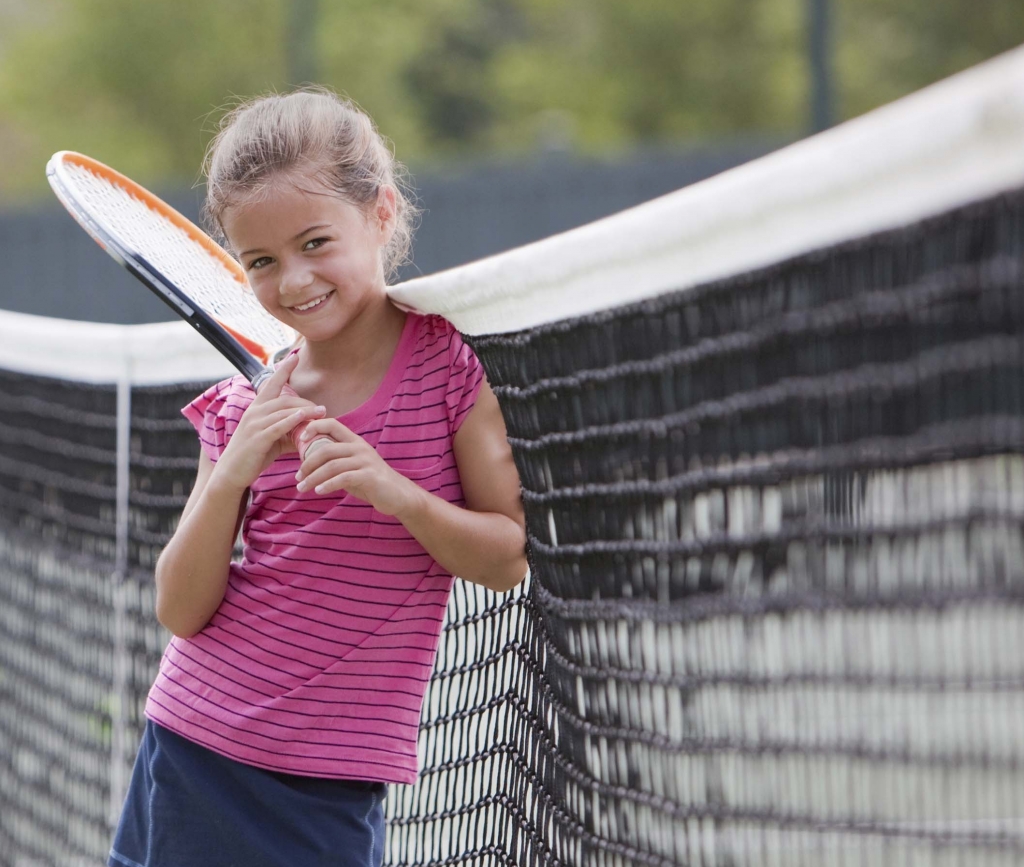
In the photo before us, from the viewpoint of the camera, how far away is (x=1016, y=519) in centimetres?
111

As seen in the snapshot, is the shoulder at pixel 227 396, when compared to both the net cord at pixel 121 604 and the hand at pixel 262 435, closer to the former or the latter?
the hand at pixel 262 435

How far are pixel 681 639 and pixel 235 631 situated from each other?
718mm

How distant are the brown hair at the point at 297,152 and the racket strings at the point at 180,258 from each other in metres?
0.25

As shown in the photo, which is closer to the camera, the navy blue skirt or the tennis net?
the tennis net

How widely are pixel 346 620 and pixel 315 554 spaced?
97mm

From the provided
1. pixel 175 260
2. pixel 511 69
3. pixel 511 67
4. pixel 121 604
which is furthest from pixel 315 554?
pixel 511 67

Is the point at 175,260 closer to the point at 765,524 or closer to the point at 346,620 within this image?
the point at 346,620

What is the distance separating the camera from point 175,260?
8.09ft

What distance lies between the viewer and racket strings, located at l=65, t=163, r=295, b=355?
2350 millimetres

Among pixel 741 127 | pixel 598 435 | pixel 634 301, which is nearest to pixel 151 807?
pixel 598 435

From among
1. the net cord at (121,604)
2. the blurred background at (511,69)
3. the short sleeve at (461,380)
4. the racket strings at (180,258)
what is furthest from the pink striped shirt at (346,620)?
the blurred background at (511,69)

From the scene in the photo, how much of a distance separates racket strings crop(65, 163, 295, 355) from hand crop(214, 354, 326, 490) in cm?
39

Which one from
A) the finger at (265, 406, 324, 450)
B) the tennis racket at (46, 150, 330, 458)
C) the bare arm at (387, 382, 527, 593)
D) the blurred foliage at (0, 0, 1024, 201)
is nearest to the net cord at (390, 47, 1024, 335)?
the bare arm at (387, 382, 527, 593)

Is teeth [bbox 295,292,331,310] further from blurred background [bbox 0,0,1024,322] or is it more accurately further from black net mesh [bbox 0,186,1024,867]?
blurred background [bbox 0,0,1024,322]
